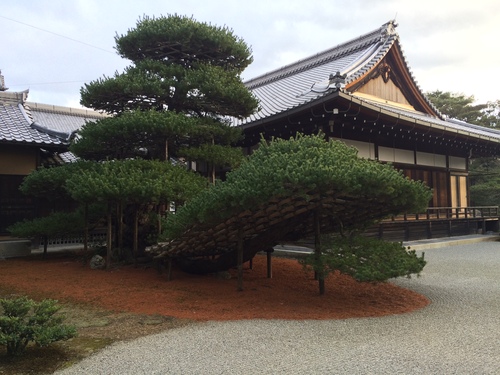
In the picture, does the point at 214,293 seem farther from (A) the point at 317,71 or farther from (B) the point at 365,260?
(A) the point at 317,71

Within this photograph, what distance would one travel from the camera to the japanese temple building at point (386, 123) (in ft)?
36.2

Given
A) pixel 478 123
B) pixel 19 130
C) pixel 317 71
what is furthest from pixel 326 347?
pixel 478 123

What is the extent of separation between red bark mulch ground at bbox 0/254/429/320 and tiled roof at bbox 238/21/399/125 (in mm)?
5339

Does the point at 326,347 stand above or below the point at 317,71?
below

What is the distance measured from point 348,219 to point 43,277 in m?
6.02

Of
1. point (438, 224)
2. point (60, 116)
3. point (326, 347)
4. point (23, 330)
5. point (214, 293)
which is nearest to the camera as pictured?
point (23, 330)

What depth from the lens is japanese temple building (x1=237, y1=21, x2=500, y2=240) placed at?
11.0m

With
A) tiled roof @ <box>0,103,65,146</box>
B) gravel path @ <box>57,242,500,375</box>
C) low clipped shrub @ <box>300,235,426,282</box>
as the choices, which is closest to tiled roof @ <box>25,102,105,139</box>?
tiled roof @ <box>0,103,65,146</box>

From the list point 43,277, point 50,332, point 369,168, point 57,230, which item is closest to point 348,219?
point 369,168

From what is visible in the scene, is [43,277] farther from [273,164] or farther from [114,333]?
[273,164]

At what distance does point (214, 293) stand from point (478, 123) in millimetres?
30340

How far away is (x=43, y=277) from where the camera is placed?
805 cm

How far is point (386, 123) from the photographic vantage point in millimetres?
11781

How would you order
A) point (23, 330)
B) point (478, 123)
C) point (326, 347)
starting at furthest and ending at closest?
1. point (478, 123)
2. point (326, 347)
3. point (23, 330)
